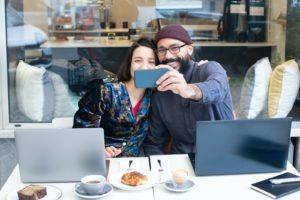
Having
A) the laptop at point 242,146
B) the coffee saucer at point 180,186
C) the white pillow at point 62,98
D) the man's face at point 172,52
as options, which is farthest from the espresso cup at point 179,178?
the white pillow at point 62,98

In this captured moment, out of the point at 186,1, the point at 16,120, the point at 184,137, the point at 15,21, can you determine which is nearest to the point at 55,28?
the point at 15,21

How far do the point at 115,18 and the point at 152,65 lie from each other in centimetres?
97

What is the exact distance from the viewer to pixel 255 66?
10.2 ft

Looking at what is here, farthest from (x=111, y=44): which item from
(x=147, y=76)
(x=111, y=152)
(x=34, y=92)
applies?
(x=147, y=76)

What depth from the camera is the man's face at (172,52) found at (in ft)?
7.15

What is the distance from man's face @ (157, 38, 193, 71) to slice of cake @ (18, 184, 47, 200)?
89 centimetres

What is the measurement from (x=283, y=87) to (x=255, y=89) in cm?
18

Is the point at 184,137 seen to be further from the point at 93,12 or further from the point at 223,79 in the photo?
the point at 93,12

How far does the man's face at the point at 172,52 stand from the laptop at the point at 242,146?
0.57 meters

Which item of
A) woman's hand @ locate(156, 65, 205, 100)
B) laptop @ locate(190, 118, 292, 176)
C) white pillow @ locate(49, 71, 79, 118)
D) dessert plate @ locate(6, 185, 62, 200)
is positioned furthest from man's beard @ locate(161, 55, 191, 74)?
white pillow @ locate(49, 71, 79, 118)

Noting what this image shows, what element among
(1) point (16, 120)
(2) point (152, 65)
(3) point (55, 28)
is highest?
(3) point (55, 28)

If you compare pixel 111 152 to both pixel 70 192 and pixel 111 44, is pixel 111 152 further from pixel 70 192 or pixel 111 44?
pixel 111 44

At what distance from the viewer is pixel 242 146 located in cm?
174

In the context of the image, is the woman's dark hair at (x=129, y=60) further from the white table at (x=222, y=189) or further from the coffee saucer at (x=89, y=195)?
the coffee saucer at (x=89, y=195)
